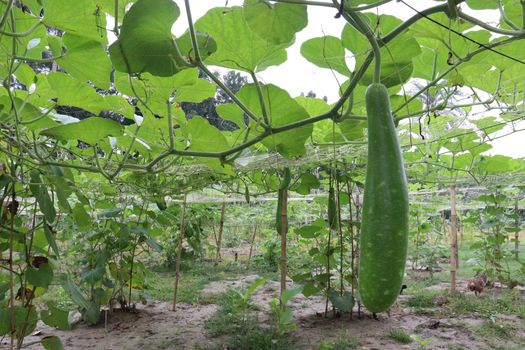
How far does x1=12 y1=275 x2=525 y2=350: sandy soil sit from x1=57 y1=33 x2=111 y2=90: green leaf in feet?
8.12

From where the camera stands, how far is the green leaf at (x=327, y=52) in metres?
1.00

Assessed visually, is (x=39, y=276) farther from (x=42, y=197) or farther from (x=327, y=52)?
(x=327, y=52)

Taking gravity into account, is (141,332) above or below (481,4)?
below

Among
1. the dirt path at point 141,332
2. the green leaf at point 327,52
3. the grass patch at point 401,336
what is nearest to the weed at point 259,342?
the dirt path at point 141,332

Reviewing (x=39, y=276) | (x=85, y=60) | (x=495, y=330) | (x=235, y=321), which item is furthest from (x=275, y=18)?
(x=495, y=330)

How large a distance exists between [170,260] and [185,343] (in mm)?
4194

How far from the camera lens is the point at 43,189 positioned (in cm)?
128

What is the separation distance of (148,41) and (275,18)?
242mm

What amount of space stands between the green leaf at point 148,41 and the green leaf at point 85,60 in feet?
0.63

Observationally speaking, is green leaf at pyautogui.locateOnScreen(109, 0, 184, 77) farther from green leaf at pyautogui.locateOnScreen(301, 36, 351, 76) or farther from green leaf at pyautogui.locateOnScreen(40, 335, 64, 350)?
green leaf at pyautogui.locateOnScreen(40, 335, 64, 350)

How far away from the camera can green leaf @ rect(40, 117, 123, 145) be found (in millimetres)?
1169

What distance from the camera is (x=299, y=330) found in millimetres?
3350

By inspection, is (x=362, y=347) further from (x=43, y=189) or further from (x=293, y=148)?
(x=43, y=189)

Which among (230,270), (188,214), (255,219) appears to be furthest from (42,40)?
(255,219)
